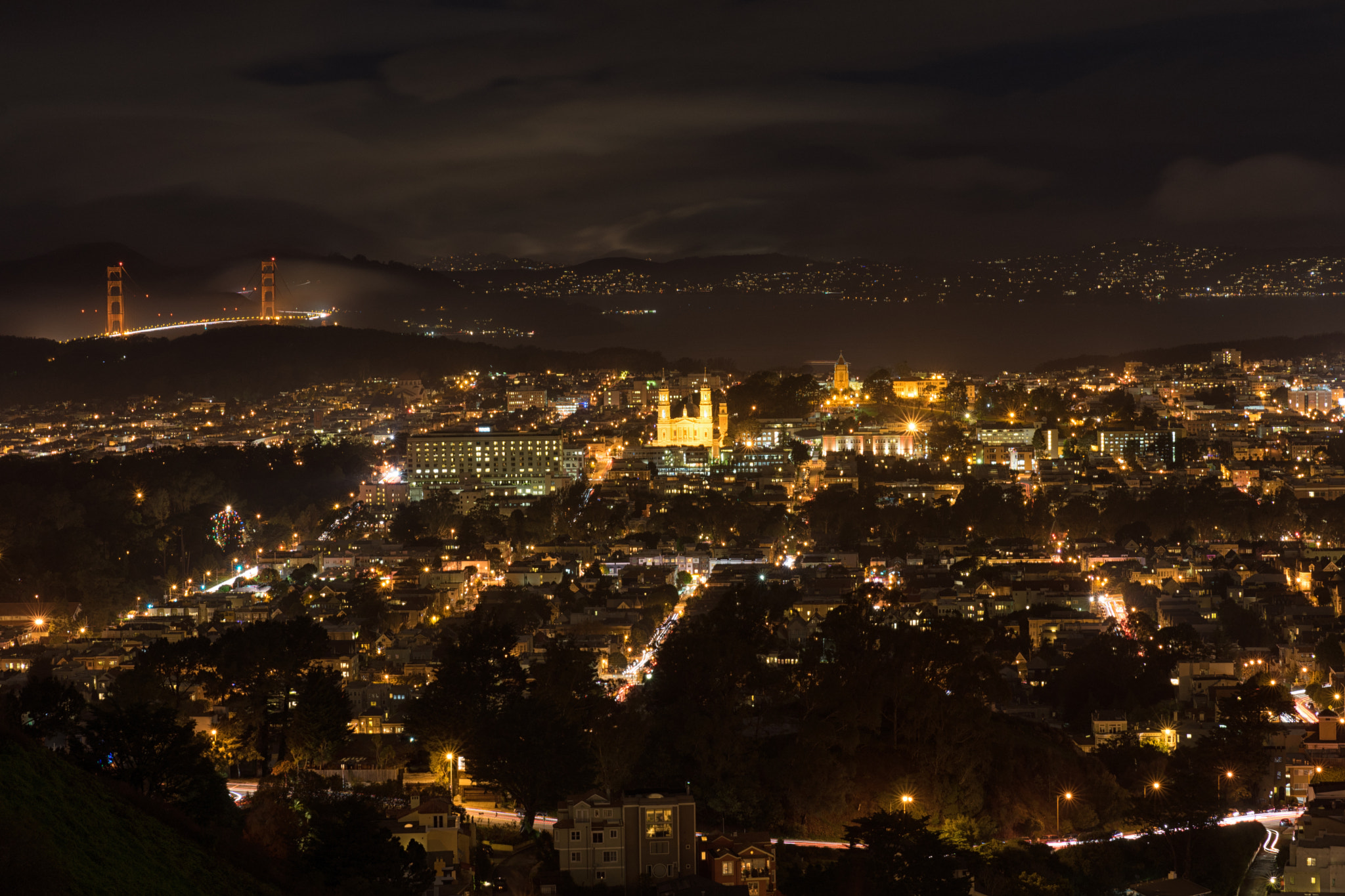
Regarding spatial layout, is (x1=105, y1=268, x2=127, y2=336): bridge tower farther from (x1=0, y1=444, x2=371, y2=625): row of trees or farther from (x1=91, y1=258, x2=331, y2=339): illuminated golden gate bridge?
(x1=0, y1=444, x2=371, y2=625): row of trees

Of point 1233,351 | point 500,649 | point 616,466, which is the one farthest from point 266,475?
point 1233,351

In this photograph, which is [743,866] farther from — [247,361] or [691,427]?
[247,361]

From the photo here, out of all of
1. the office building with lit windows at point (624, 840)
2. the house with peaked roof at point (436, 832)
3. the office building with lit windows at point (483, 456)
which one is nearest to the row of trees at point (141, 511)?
the office building with lit windows at point (483, 456)

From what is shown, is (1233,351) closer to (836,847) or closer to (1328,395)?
(1328,395)

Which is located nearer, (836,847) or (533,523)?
(836,847)

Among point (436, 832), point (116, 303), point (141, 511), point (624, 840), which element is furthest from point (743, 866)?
point (116, 303)
